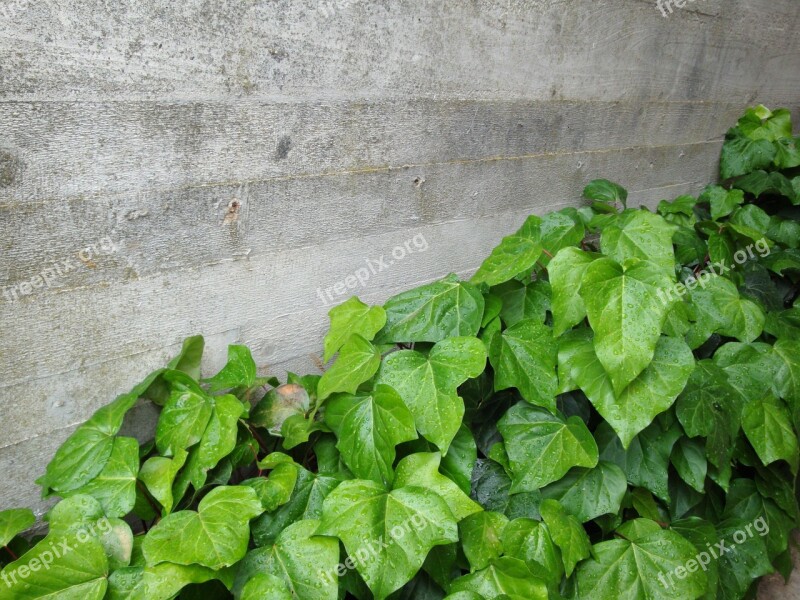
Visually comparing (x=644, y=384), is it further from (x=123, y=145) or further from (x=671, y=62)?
(x=671, y=62)

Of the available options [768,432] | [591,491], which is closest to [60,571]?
[591,491]

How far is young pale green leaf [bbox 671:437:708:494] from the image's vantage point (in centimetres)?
146

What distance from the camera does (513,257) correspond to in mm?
1469

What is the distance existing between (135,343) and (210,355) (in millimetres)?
176

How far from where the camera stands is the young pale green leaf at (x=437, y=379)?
1.20 m

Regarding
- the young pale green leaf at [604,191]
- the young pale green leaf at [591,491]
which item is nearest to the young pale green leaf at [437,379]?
the young pale green leaf at [591,491]

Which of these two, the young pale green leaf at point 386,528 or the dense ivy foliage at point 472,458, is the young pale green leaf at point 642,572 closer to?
the dense ivy foliage at point 472,458

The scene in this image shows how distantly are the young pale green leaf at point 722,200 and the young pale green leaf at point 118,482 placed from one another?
220 cm

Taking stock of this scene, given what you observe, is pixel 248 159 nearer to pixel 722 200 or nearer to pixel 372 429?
pixel 372 429

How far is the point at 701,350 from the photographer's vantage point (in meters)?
1.77

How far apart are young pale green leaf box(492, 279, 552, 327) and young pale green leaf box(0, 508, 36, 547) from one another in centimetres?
115

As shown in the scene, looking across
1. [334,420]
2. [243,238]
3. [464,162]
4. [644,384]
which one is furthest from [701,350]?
[243,238]

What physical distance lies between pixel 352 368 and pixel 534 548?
1.83 feet

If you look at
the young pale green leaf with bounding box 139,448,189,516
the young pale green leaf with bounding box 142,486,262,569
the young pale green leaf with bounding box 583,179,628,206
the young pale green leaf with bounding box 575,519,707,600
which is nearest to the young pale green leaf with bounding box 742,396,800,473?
the young pale green leaf with bounding box 575,519,707,600
